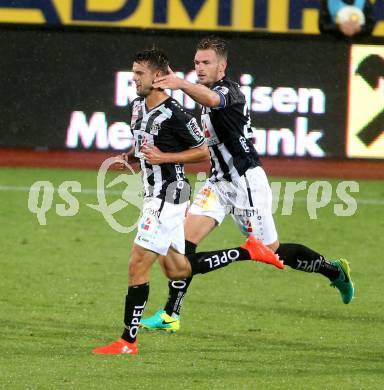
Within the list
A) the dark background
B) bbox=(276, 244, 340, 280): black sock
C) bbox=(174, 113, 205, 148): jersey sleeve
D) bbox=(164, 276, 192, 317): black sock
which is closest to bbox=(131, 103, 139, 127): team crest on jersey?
bbox=(174, 113, 205, 148): jersey sleeve

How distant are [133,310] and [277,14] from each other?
15.7m

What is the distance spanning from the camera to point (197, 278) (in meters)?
11.8

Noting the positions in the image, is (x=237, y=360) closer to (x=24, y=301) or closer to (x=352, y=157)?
(x=24, y=301)

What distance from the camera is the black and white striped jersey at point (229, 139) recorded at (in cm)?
939

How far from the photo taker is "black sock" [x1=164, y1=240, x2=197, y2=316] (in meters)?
9.38

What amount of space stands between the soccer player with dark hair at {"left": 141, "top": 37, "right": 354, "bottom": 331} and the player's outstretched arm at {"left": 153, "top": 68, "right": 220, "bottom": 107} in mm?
708

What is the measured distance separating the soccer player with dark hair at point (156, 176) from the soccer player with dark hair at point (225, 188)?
2.34 ft

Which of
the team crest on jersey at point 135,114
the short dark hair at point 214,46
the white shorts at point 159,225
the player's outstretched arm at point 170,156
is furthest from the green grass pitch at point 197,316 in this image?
the short dark hair at point 214,46

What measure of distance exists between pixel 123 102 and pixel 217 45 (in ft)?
30.5

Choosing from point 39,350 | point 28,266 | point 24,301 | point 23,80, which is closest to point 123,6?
point 23,80

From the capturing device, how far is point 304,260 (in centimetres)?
982

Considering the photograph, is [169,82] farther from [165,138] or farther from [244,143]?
[244,143]

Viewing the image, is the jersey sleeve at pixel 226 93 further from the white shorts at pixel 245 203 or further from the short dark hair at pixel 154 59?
the white shorts at pixel 245 203

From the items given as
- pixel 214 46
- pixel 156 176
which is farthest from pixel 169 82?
pixel 214 46
